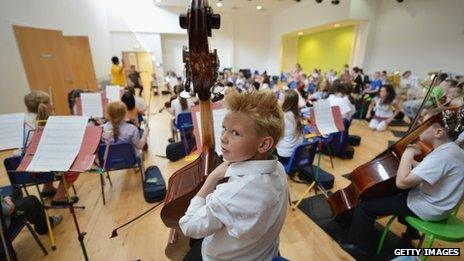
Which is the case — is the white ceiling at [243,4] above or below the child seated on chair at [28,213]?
above

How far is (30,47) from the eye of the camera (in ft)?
15.2

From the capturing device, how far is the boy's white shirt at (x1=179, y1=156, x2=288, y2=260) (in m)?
0.75

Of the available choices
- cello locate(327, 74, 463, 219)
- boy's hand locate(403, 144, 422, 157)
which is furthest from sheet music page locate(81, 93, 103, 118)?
boy's hand locate(403, 144, 422, 157)

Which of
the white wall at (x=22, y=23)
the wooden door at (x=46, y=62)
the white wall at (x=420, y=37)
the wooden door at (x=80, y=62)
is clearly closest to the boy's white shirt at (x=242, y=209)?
the wooden door at (x=46, y=62)

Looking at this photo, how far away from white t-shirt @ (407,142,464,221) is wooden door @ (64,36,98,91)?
7.21 meters

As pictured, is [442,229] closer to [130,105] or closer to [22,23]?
[130,105]

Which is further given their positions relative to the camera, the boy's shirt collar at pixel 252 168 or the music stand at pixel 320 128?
the music stand at pixel 320 128

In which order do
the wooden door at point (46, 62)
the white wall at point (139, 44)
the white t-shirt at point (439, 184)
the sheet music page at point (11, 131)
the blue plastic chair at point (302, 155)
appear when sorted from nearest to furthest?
the white t-shirt at point (439, 184) < the sheet music page at point (11, 131) < the blue plastic chair at point (302, 155) < the wooden door at point (46, 62) < the white wall at point (139, 44)

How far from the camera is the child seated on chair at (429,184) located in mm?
1388

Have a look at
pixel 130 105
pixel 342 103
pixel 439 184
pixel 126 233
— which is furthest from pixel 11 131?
pixel 342 103

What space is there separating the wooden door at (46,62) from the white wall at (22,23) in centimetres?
16

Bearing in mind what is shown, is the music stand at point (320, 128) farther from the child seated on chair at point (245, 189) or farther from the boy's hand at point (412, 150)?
the child seated on chair at point (245, 189)

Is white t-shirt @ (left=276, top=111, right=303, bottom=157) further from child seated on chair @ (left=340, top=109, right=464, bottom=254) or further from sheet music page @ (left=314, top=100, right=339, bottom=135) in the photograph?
child seated on chair @ (left=340, top=109, right=464, bottom=254)

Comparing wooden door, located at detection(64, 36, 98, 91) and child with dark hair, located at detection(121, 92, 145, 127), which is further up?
wooden door, located at detection(64, 36, 98, 91)
